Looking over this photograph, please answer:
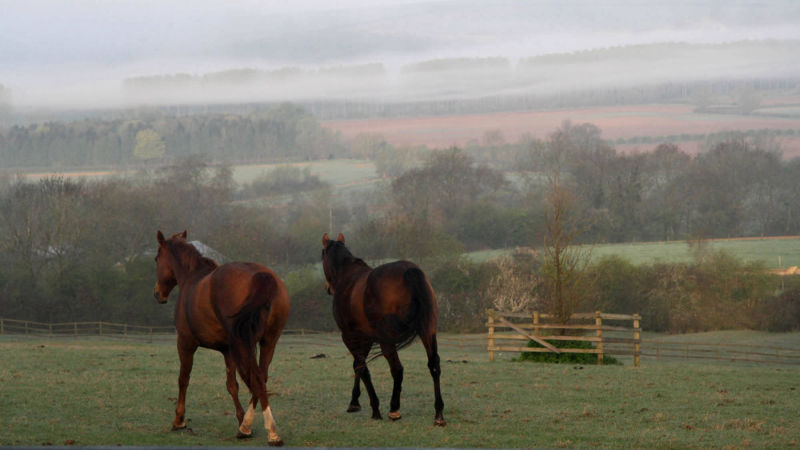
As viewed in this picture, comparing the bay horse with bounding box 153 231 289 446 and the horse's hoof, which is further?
the horse's hoof

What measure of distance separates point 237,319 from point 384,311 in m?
1.94

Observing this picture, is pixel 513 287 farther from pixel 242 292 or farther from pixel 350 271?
pixel 242 292

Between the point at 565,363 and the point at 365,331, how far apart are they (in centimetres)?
994

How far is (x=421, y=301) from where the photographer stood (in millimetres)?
8789

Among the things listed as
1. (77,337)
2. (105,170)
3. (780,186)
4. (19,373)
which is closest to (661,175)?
(780,186)

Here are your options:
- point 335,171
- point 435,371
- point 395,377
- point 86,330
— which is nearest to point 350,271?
point 395,377

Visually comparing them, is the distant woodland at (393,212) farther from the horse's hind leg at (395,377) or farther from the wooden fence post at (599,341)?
the horse's hind leg at (395,377)

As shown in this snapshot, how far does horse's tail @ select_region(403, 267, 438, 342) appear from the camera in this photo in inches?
345

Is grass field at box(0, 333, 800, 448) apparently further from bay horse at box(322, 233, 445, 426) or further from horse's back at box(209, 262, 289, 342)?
horse's back at box(209, 262, 289, 342)

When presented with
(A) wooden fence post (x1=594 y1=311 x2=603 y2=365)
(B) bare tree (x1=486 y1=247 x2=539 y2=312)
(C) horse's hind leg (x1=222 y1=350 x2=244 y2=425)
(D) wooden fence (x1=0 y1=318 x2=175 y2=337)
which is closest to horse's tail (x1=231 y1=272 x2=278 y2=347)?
(C) horse's hind leg (x1=222 y1=350 x2=244 y2=425)

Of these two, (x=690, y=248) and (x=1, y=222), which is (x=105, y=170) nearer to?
(x=1, y=222)

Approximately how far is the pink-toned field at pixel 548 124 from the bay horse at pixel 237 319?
10787 cm

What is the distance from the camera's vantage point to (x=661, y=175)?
7438cm

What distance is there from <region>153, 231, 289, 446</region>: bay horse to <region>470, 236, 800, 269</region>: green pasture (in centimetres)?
4748
